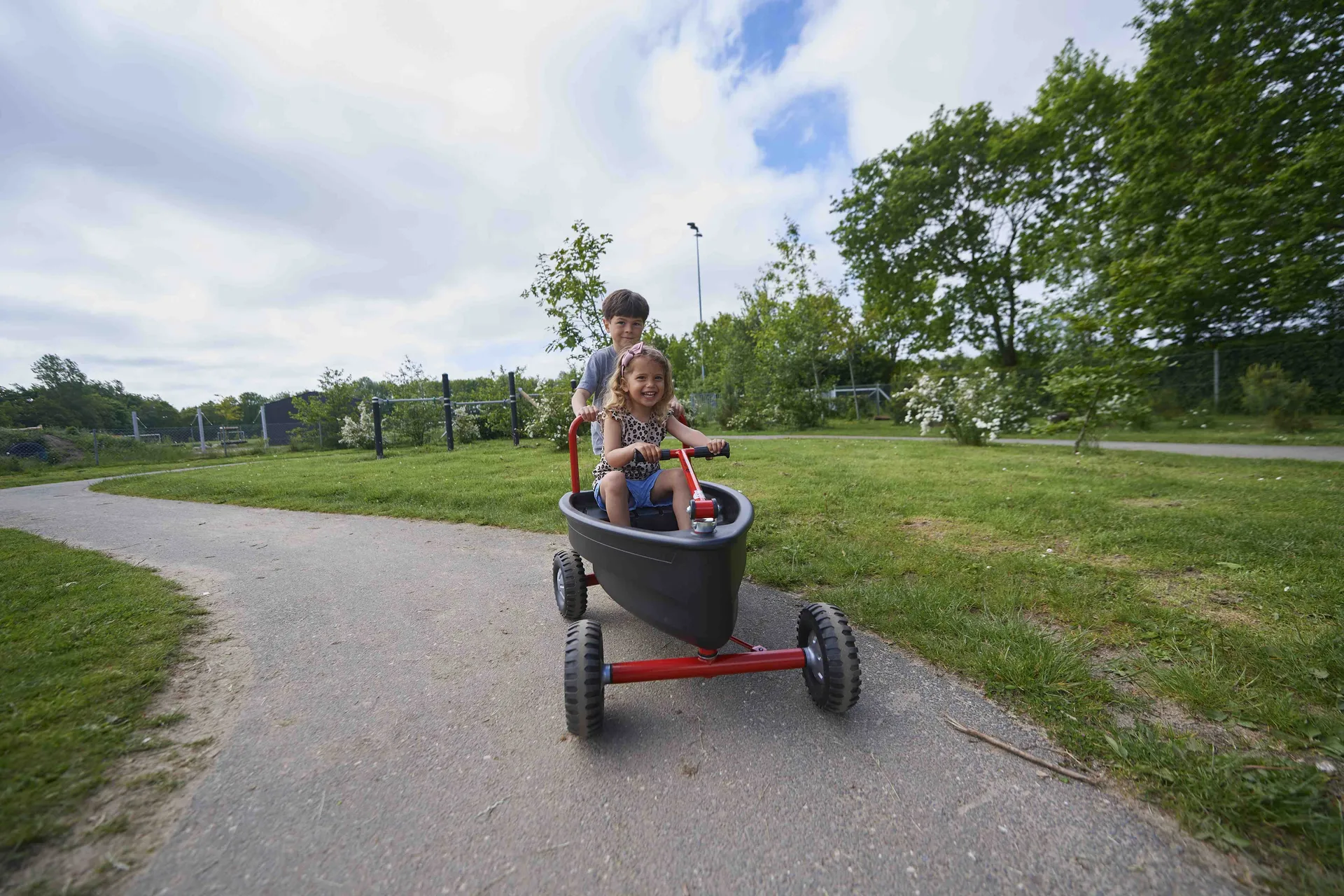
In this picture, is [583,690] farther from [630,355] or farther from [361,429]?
[361,429]

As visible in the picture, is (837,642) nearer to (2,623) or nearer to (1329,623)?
(1329,623)

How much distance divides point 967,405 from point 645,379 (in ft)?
32.8

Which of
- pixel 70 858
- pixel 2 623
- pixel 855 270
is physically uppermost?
pixel 855 270

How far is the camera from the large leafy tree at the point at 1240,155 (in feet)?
37.3

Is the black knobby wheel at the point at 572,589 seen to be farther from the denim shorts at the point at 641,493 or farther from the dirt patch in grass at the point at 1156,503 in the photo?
the dirt patch in grass at the point at 1156,503

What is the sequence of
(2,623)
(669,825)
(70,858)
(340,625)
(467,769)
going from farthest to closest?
(340,625) < (2,623) < (467,769) < (669,825) < (70,858)

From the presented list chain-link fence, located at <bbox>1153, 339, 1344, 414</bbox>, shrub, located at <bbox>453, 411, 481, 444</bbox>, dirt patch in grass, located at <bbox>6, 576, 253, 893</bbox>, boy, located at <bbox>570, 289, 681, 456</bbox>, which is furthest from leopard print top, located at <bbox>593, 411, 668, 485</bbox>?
shrub, located at <bbox>453, 411, 481, 444</bbox>

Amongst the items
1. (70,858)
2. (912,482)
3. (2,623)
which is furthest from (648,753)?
(912,482)

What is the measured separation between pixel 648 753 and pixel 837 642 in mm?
760

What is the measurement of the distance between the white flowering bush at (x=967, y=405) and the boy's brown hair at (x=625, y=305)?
9.20m

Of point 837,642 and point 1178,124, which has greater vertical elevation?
point 1178,124

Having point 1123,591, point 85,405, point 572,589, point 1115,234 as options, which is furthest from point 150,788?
point 85,405

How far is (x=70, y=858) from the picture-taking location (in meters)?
1.31

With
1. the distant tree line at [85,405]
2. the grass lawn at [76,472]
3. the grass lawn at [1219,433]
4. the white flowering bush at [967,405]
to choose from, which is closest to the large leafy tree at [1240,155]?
the grass lawn at [1219,433]
